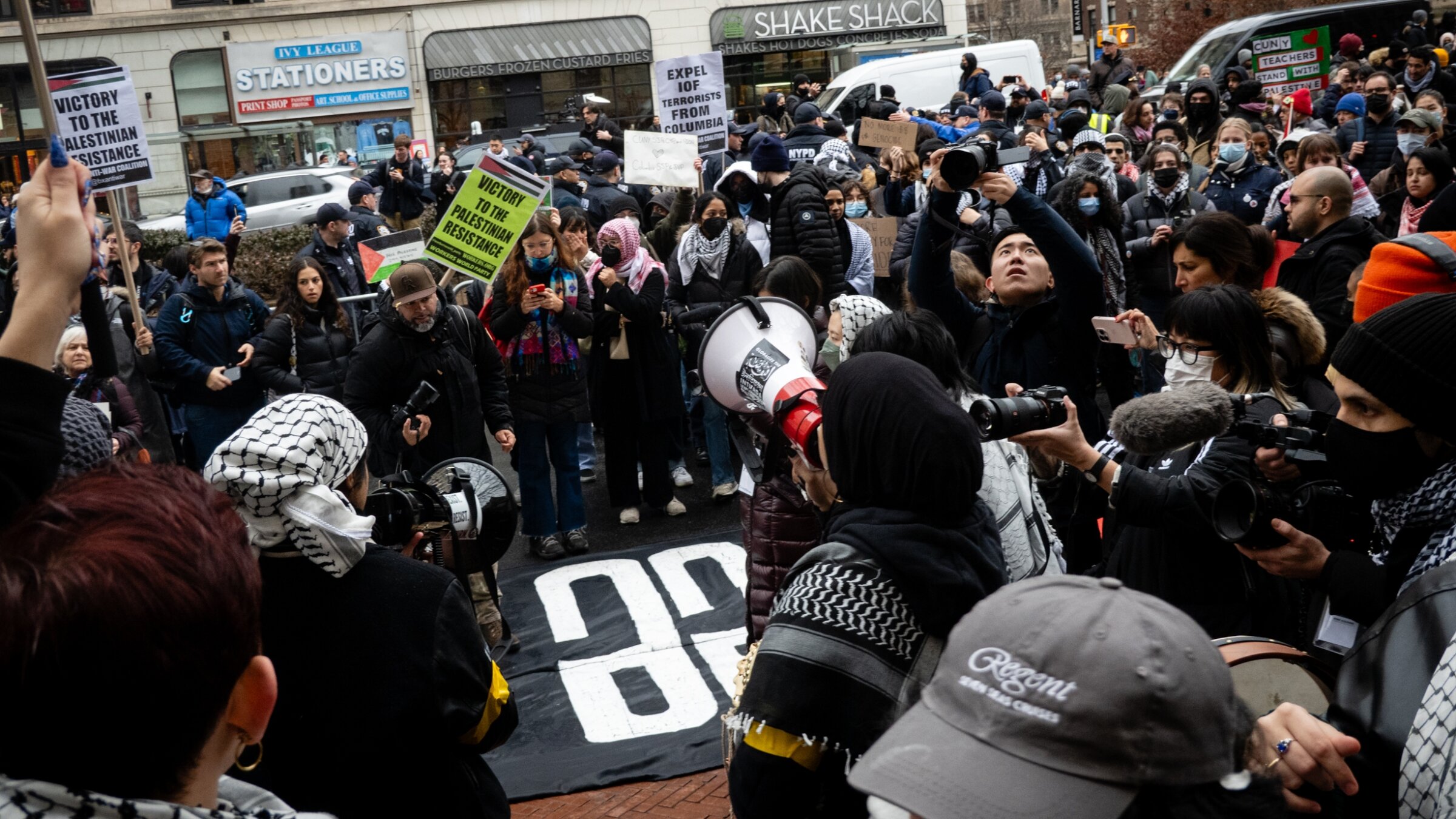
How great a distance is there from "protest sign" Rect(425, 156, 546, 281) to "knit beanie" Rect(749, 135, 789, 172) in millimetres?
2577

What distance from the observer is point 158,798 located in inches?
56.6

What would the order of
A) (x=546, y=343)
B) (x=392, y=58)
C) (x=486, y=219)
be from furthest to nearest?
(x=392, y=58)
(x=546, y=343)
(x=486, y=219)

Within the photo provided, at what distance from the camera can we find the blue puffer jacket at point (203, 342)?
318 inches

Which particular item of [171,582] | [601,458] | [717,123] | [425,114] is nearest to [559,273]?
[601,458]

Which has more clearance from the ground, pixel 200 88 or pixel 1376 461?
pixel 200 88

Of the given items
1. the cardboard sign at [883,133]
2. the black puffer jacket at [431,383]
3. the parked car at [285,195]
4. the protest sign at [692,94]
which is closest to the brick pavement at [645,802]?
the black puffer jacket at [431,383]

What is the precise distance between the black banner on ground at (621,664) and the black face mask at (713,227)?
1.87 m

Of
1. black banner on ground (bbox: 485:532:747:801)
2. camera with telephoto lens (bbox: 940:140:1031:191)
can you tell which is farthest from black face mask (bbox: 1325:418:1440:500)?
black banner on ground (bbox: 485:532:747:801)

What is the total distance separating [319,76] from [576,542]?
30262mm

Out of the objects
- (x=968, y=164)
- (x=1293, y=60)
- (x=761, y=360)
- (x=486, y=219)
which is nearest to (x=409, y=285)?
(x=486, y=219)

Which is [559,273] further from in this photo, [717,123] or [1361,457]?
[1361,457]

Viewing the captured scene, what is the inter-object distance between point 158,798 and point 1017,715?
97 centimetres

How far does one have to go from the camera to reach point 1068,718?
130cm

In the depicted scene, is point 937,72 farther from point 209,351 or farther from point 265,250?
point 209,351
